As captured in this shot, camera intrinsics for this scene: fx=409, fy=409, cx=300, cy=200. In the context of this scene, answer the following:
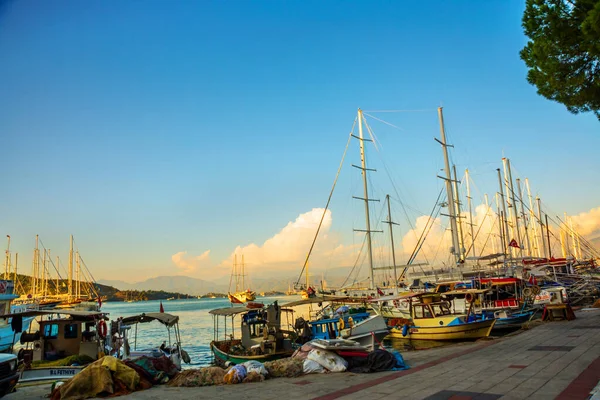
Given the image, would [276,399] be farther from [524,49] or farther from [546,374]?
[524,49]

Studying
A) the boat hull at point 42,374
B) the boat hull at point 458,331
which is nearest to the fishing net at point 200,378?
the boat hull at point 42,374

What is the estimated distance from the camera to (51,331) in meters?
19.7

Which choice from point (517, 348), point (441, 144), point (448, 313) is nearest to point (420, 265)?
point (441, 144)

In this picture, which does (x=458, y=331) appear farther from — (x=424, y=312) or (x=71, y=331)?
(x=71, y=331)

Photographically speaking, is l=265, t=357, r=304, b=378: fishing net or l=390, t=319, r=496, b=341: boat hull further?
l=390, t=319, r=496, b=341: boat hull

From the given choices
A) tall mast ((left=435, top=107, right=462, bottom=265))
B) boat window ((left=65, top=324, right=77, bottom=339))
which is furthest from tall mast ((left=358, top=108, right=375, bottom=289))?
boat window ((left=65, top=324, right=77, bottom=339))

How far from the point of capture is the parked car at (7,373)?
10.4 meters

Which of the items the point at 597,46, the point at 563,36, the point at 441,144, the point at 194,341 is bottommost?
the point at 194,341

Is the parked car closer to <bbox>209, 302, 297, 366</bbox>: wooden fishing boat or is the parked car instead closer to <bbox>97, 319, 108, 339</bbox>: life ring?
<bbox>97, 319, 108, 339</bbox>: life ring

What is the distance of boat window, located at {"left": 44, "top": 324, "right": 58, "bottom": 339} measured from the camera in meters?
19.5

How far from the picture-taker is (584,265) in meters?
56.1

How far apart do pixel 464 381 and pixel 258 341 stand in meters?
14.5

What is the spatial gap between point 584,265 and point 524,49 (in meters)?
55.8

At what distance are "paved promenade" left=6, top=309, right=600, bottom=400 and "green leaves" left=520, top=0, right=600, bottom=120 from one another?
24.8ft
